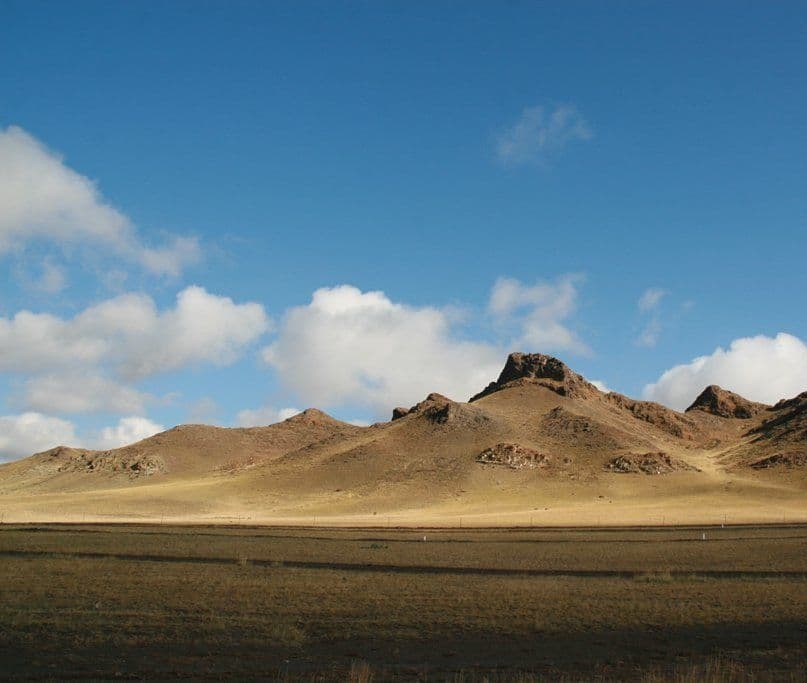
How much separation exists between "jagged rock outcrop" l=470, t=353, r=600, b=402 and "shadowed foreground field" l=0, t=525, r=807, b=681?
418 feet

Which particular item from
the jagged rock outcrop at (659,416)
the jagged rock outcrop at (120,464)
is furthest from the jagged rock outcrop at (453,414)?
the jagged rock outcrop at (120,464)

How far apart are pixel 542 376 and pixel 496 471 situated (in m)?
66.6

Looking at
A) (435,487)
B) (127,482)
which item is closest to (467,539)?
(435,487)

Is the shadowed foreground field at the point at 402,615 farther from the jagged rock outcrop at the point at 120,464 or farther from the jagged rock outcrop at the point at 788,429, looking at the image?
the jagged rock outcrop at the point at 120,464

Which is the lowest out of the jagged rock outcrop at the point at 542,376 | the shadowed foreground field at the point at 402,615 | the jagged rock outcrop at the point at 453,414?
the shadowed foreground field at the point at 402,615

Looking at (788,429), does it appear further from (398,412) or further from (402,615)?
(402,615)

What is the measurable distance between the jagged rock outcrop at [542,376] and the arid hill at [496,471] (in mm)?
399

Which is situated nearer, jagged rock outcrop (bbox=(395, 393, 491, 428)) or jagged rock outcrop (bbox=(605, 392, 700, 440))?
jagged rock outcrop (bbox=(395, 393, 491, 428))

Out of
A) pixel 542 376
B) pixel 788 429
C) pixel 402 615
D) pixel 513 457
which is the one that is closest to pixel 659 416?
pixel 542 376

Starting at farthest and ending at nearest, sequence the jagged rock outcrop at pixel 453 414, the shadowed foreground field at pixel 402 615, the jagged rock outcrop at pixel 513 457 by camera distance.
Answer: the jagged rock outcrop at pixel 453 414 < the jagged rock outcrop at pixel 513 457 < the shadowed foreground field at pixel 402 615

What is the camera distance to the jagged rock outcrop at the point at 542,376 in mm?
162500

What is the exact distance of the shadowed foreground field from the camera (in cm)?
1412

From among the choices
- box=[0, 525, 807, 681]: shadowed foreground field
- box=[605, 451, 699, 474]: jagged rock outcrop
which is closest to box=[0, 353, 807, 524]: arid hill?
box=[605, 451, 699, 474]: jagged rock outcrop

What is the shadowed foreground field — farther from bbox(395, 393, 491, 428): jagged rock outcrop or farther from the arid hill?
bbox(395, 393, 491, 428): jagged rock outcrop
